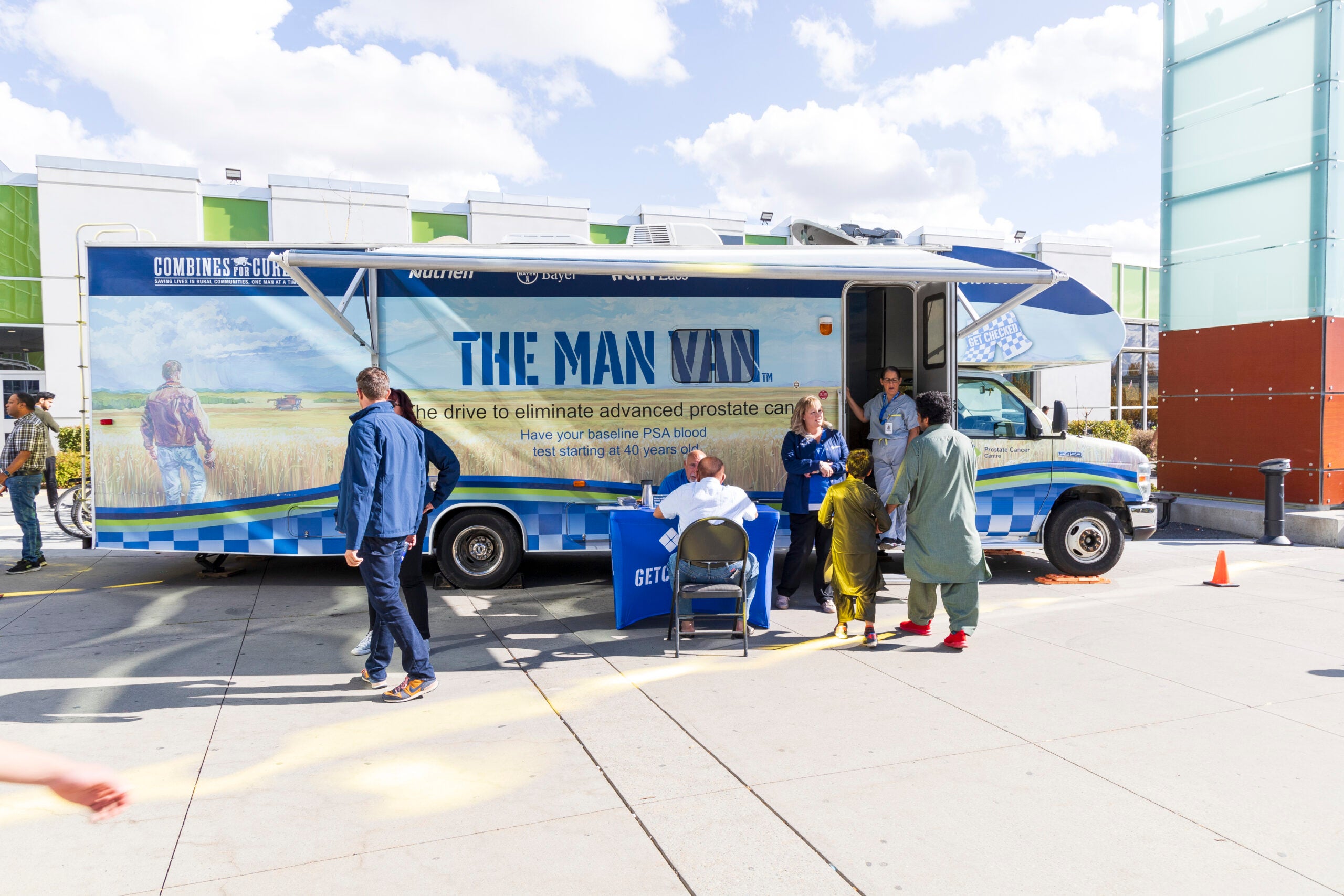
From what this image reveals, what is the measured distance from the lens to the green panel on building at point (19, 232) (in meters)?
16.2

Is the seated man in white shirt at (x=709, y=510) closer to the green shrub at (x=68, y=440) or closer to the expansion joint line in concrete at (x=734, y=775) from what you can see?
the expansion joint line in concrete at (x=734, y=775)

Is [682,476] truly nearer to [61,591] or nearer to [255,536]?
[255,536]

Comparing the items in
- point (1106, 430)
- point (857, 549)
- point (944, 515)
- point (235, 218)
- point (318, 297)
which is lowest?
point (857, 549)

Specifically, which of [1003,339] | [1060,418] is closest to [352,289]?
[1003,339]

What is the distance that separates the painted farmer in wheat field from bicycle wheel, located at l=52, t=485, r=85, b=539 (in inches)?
182

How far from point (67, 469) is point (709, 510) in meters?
12.9

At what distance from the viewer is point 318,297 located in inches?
Result: 257

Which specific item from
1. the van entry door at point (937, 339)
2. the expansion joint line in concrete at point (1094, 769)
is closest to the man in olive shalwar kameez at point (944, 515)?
the expansion joint line in concrete at point (1094, 769)

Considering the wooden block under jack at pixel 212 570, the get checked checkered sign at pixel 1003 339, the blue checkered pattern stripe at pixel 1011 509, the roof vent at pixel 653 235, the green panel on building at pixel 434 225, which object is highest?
the green panel on building at pixel 434 225

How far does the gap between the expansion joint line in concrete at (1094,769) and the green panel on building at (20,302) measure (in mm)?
17281

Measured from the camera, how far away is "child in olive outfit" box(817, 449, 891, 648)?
579cm

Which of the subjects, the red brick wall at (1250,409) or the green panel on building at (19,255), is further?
the green panel on building at (19,255)

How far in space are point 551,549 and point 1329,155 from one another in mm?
10016

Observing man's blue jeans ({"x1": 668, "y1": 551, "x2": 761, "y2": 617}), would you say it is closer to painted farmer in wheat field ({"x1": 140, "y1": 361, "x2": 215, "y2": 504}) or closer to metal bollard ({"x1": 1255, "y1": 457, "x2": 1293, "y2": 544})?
painted farmer in wheat field ({"x1": 140, "y1": 361, "x2": 215, "y2": 504})
